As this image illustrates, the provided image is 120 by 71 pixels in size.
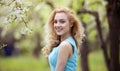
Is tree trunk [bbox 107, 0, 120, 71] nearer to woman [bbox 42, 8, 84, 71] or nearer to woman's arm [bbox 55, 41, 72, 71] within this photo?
woman [bbox 42, 8, 84, 71]

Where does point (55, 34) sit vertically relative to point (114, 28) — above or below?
above

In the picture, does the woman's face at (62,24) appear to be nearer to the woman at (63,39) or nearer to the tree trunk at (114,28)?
the woman at (63,39)

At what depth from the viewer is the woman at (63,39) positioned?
5930mm

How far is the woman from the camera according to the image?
593 centimetres

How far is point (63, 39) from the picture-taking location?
624cm

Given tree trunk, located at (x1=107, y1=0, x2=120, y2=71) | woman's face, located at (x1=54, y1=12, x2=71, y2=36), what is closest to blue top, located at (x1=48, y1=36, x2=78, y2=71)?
woman's face, located at (x1=54, y1=12, x2=71, y2=36)

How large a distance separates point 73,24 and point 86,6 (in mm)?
7733

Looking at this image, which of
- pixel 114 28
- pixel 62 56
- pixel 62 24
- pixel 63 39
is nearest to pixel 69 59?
pixel 62 56

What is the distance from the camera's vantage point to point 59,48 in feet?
19.6

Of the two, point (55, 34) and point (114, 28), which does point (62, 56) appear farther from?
point (114, 28)

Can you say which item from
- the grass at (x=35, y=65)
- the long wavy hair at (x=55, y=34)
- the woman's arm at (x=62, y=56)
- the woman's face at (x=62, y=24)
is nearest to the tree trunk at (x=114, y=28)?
the long wavy hair at (x=55, y=34)

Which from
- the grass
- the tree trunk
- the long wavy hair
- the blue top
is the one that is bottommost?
the grass

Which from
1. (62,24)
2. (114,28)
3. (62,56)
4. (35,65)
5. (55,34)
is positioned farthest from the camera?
(35,65)

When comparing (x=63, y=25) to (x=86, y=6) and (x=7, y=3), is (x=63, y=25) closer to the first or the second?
(x=7, y=3)
